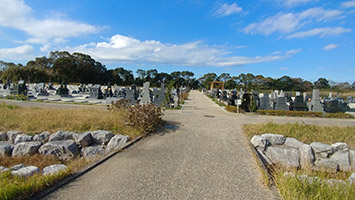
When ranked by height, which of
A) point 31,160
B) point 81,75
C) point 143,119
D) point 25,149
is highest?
point 81,75

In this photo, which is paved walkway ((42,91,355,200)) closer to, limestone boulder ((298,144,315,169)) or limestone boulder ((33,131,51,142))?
limestone boulder ((298,144,315,169))

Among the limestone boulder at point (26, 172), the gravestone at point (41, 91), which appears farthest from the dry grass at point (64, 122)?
the gravestone at point (41, 91)

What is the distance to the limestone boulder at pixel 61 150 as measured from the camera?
5875 millimetres

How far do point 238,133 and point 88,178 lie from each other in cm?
544

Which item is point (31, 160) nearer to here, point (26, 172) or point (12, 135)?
point (26, 172)

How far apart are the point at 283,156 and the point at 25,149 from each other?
8055 millimetres

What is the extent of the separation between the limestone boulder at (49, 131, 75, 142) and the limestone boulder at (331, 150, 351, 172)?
8.44 metres

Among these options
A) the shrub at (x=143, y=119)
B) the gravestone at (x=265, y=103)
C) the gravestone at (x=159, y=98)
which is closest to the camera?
the shrub at (x=143, y=119)

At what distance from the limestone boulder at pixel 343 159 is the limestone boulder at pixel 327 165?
105 millimetres

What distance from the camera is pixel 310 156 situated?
5.40m

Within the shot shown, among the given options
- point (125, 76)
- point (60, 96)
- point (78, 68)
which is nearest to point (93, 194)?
point (60, 96)

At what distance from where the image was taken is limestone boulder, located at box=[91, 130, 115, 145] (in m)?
6.35

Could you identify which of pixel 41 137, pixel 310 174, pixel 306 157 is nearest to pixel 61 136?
pixel 41 137

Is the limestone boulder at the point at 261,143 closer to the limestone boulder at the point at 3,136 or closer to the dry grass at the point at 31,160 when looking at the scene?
the dry grass at the point at 31,160
